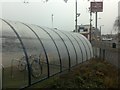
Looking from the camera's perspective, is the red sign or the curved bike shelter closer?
the curved bike shelter

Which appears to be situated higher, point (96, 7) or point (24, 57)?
point (96, 7)

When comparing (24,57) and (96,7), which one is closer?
(24,57)

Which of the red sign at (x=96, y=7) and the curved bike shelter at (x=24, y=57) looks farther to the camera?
the red sign at (x=96, y=7)

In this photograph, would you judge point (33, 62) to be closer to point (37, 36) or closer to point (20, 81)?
point (20, 81)

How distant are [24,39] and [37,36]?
1816 mm

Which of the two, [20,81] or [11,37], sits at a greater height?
[11,37]

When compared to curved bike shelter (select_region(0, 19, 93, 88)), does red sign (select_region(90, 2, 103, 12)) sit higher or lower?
higher

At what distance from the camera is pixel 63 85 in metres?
11.4

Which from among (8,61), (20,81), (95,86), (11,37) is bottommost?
(95,86)

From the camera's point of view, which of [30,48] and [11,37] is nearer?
[11,37]

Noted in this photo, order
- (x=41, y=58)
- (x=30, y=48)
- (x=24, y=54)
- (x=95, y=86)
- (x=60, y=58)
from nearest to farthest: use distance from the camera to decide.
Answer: (x=24, y=54), (x=30, y=48), (x=41, y=58), (x=95, y=86), (x=60, y=58)

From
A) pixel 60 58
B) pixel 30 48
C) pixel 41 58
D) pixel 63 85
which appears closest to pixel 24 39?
pixel 30 48

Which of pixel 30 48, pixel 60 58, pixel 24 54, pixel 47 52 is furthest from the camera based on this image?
pixel 60 58

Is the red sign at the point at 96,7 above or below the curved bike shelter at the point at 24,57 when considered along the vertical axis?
above
